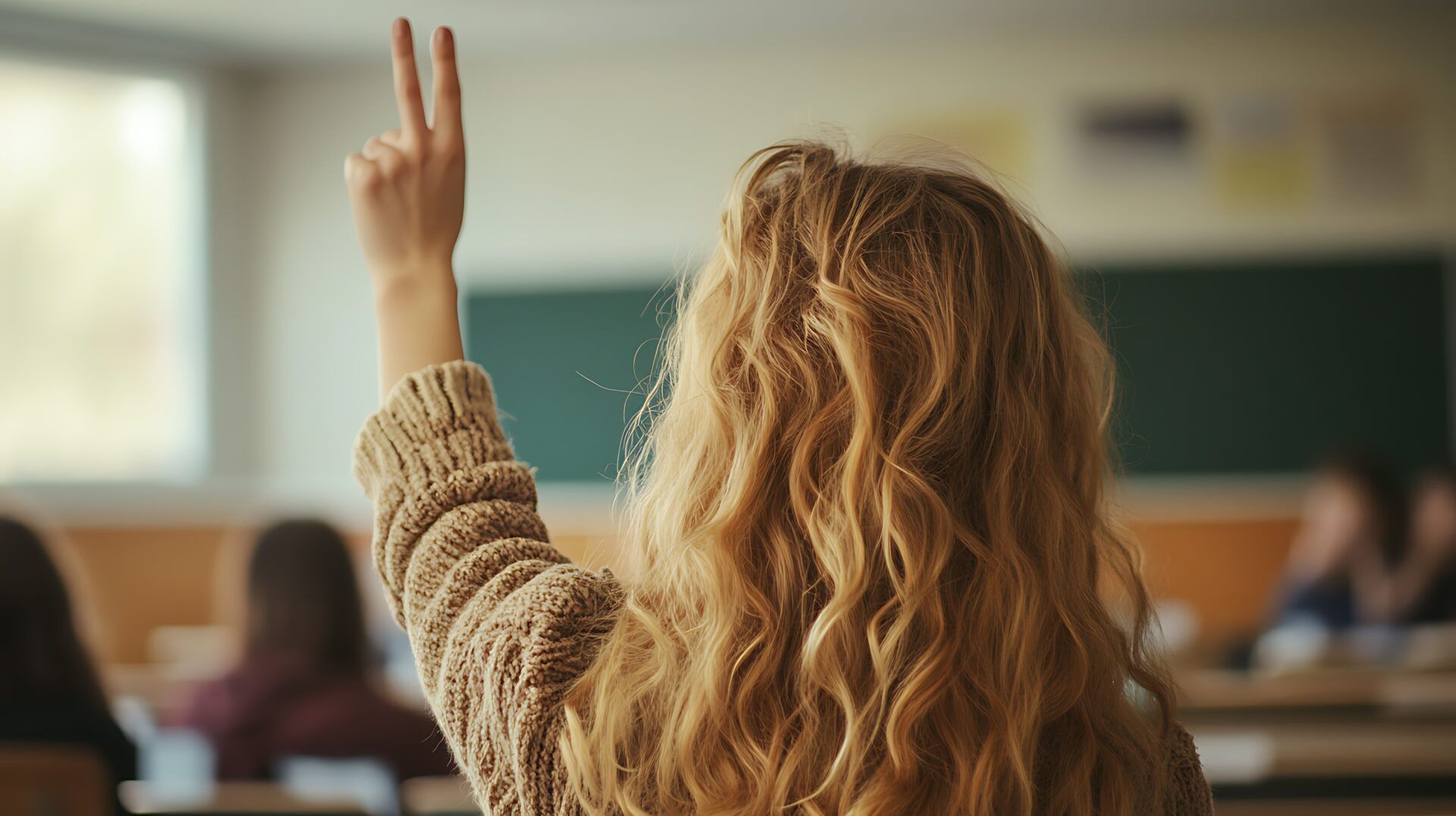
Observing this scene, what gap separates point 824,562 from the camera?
808 mm

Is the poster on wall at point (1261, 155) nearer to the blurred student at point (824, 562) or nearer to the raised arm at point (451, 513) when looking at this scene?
the blurred student at point (824, 562)

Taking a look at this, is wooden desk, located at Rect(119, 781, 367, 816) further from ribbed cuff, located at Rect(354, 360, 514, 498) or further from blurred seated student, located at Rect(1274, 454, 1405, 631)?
blurred seated student, located at Rect(1274, 454, 1405, 631)

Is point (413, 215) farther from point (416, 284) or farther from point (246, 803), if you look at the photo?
point (246, 803)

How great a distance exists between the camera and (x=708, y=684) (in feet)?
2.58

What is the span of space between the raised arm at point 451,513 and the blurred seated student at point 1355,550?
14.6 feet

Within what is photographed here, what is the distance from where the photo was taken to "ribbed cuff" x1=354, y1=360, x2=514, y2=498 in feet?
2.82

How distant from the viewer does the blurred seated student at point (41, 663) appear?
216 cm

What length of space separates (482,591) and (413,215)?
286mm

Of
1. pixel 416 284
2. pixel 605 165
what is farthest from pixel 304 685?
pixel 605 165

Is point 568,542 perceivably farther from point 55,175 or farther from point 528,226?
point 55,175

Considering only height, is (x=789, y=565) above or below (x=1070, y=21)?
below

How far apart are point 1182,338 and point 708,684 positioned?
556 centimetres

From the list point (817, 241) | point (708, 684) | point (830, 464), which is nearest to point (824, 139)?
point (817, 241)

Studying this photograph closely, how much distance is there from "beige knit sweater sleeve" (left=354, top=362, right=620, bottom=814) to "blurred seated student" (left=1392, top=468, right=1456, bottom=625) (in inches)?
173
